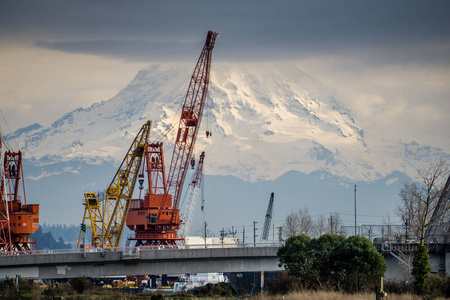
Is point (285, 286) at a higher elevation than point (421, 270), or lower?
lower

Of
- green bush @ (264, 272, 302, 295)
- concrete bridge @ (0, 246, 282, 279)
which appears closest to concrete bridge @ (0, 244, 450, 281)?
concrete bridge @ (0, 246, 282, 279)

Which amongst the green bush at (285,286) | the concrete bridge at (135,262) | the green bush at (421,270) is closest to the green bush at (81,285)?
the concrete bridge at (135,262)

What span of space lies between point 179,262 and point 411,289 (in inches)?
1558

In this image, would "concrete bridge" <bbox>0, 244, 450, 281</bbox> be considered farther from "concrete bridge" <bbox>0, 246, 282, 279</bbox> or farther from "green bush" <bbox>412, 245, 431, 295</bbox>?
"green bush" <bbox>412, 245, 431, 295</bbox>

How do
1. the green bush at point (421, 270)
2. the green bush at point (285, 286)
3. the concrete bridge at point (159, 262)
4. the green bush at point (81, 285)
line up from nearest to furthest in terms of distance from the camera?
the green bush at point (421, 270) < the green bush at point (285, 286) < the concrete bridge at point (159, 262) < the green bush at point (81, 285)

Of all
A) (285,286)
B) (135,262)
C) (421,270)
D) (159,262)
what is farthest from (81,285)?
(421,270)

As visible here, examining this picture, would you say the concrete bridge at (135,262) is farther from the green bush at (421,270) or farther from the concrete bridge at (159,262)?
the green bush at (421,270)

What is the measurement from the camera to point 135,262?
4887 inches

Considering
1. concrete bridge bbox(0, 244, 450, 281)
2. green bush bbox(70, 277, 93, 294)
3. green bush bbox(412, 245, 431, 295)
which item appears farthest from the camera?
green bush bbox(70, 277, 93, 294)

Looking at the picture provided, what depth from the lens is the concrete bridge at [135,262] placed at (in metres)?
120

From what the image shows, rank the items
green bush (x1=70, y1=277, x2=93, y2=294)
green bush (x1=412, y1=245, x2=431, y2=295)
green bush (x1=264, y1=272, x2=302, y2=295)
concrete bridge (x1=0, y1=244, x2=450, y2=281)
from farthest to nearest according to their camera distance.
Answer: green bush (x1=70, y1=277, x2=93, y2=294) < concrete bridge (x1=0, y1=244, x2=450, y2=281) < green bush (x1=264, y1=272, x2=302, y2=295) < green bush (x1=412, y1=245, x2=431, y2=295)

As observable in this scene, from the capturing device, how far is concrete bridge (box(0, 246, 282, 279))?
4742 inches

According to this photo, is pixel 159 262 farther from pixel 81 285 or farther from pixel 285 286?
pixel 285 286

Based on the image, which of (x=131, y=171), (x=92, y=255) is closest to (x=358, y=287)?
(x=92, y=255)
